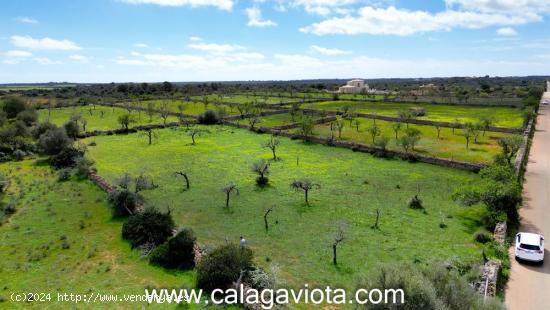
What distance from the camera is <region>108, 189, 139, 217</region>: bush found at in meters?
27.3

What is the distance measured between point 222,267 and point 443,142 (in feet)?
142

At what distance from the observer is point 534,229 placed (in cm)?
2389

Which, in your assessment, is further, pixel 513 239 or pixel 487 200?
pixel 487 200

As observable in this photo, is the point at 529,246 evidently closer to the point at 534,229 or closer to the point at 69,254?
the point at 534,229

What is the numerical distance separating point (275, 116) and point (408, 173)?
46083 millimetres

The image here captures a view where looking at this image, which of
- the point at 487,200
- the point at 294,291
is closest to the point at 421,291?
the point at 294,291

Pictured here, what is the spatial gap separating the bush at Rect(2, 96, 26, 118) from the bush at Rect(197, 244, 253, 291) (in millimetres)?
78774

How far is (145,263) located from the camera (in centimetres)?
2053

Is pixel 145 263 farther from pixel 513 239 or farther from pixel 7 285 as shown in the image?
pixel 513 239

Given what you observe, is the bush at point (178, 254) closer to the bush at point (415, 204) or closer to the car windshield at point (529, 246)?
the bush at point (415, 204)

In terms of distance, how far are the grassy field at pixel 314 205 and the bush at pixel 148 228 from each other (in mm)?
2166

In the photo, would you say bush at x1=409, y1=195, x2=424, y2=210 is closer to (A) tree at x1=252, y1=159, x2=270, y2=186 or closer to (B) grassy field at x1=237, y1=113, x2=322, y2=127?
(A) tree at x1=252, y1=159, x2=270, y2=186

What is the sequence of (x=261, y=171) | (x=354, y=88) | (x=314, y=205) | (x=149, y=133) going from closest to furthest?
(x=314, y=205)
(x=261, y=171)
(x=149, y=133)
(x=354, y=88)

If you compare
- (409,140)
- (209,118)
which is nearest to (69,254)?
(409,140)
